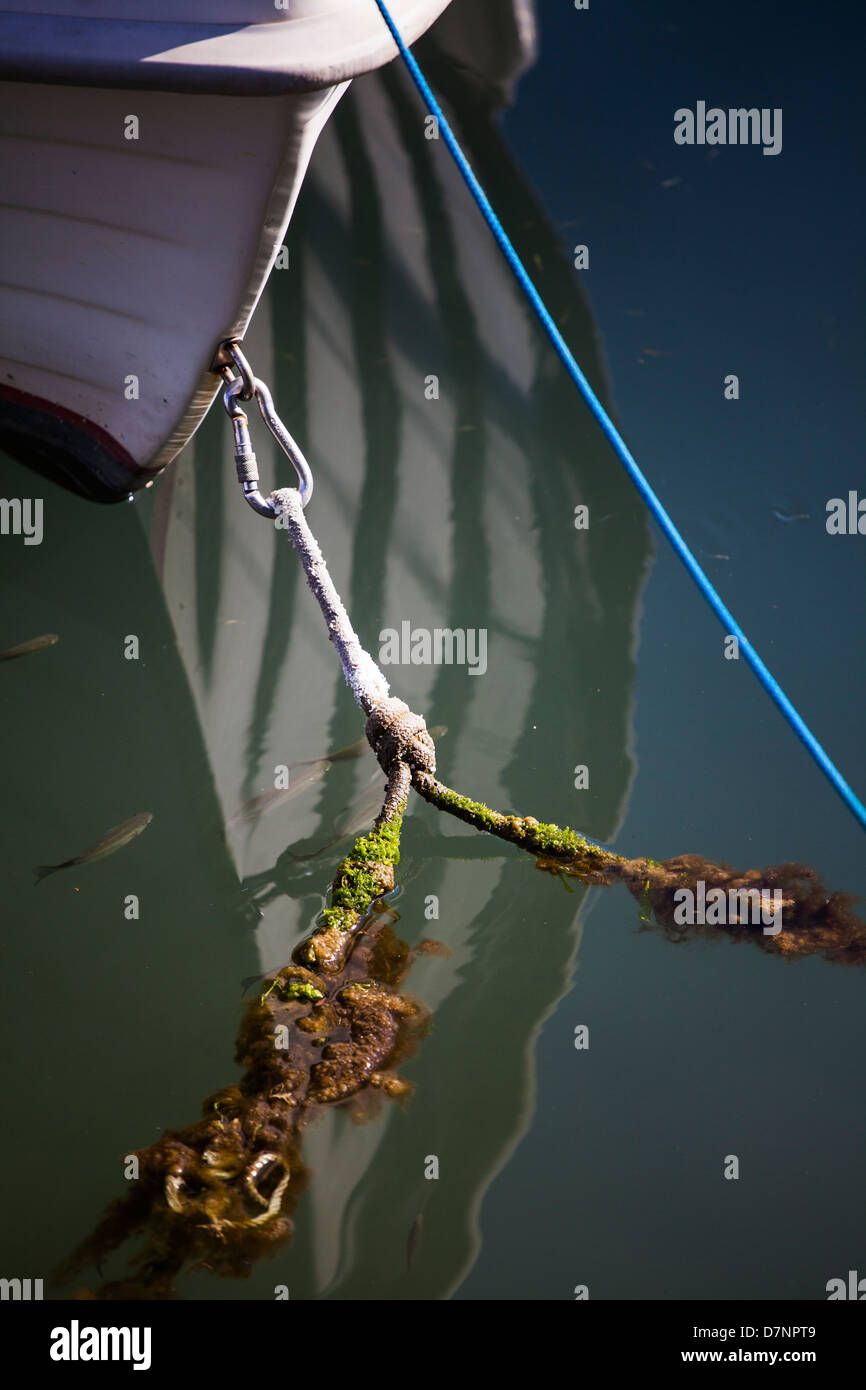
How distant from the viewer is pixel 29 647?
120 inches

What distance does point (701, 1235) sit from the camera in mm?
2002

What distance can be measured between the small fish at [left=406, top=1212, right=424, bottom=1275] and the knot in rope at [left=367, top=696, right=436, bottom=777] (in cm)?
95

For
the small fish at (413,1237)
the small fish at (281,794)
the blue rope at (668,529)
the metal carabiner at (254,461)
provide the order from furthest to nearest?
the small fish at (281,794)
the metal carabiner at (254,461)
the small fish at (413,1237)
the blue rope at (668,529)

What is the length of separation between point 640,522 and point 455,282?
1.69 metres

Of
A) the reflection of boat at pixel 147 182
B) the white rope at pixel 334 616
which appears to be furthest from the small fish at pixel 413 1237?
the reflection of boat at pixel 147 182

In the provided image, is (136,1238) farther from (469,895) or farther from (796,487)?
(796,487)

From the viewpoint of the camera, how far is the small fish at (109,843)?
2.51 metres

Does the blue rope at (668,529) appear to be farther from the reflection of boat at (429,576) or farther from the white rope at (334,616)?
the reflection of boat at (429,576)

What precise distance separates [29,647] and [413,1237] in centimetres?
207

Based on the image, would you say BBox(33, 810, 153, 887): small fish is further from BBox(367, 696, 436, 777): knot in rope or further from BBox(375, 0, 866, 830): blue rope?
BBox(375, 0, 866, 830): blue rope

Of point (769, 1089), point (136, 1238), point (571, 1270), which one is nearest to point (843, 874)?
point (769, 1089)

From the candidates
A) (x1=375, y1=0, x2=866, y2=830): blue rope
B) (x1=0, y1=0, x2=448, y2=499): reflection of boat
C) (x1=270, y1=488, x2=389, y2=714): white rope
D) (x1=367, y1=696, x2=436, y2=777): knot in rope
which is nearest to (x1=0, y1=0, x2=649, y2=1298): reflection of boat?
(x1=367, y1=696, x2=436, y2=777): knot in rope

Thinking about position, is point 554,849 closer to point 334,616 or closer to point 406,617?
point 334,616

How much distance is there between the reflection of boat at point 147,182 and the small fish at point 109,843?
115 cm
